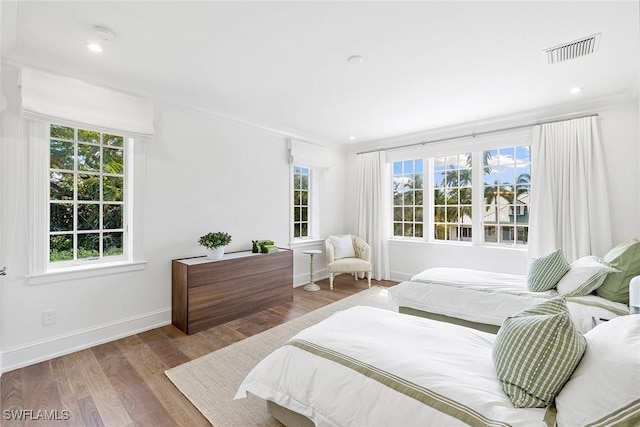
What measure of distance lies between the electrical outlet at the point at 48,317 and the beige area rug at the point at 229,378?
1.22 metres

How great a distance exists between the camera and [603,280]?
2.39 m

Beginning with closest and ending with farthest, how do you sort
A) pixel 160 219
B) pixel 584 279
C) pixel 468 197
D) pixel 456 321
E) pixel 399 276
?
pixel 584 279, pixel 456 321, pixel 160 219, pixel 468 197, pixel 399 276

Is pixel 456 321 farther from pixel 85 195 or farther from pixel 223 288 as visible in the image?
pixel 85 195

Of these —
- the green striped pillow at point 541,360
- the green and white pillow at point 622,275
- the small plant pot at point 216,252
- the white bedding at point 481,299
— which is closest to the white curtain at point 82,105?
the small plant pot at point 216,252

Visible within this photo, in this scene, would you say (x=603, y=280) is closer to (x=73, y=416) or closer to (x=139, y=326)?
(x=73, y=416)

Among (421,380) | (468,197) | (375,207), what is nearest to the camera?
(421,380)

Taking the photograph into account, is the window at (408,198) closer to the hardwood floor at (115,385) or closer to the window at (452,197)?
the window at (452,197)

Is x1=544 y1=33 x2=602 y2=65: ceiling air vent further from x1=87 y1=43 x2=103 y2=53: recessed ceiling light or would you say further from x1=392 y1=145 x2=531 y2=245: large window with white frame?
x1=87 y1=43 x2=103 y2=53: recessed ceiling light

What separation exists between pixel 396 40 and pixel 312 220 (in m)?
3.51

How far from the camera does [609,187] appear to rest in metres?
3.40

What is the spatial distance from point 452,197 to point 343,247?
6.61 ft

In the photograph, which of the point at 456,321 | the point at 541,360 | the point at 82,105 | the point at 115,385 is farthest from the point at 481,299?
the point at 82,105

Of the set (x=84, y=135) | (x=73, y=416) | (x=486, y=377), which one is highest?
(x=84, y=135)

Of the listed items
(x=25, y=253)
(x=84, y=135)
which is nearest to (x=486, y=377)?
(x=25, y=253)
